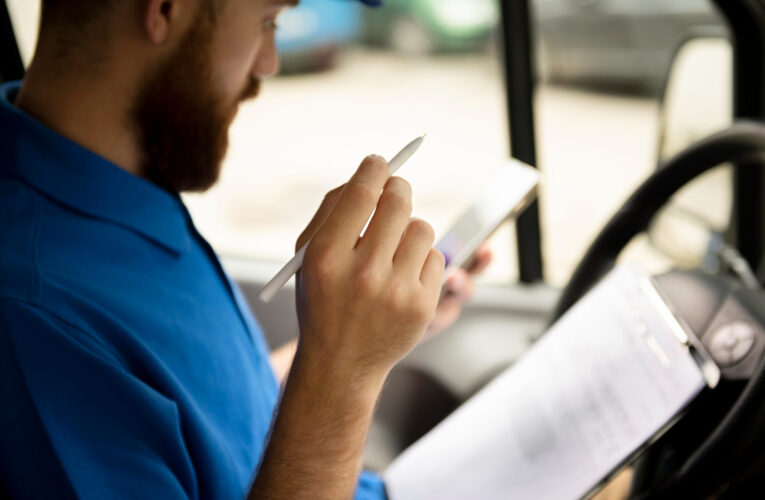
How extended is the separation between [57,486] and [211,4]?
565 millimetres

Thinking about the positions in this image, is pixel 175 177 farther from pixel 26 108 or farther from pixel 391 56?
pixel 391 56

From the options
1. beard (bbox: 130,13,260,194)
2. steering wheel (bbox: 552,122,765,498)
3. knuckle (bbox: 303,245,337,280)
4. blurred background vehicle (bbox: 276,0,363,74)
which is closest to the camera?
knuckle (bbox: 303,245,337,280)

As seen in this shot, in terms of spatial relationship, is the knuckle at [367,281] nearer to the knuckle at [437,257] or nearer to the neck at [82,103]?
the knuckle at [437,257]

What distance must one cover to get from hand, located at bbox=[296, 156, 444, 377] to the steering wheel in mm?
369

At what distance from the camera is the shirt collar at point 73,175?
865mm

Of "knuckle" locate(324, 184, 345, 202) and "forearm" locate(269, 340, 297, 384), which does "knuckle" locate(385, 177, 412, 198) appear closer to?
"knuckle" locate(324, 184, 345, 202)

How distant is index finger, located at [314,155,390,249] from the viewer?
2.17ft

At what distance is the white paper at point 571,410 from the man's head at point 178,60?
0.50 m

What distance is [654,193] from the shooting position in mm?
1142

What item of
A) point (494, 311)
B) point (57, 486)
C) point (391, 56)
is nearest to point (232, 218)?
point (494, 311)

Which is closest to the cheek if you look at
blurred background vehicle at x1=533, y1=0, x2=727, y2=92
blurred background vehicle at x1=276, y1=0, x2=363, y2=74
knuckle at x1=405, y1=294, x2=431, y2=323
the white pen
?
the white pen

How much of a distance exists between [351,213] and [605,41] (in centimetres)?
330

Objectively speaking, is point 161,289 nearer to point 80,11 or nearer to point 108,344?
point 108,344

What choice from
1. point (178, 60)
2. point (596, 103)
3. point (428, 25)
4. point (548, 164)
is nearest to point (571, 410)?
point (178, 60)
